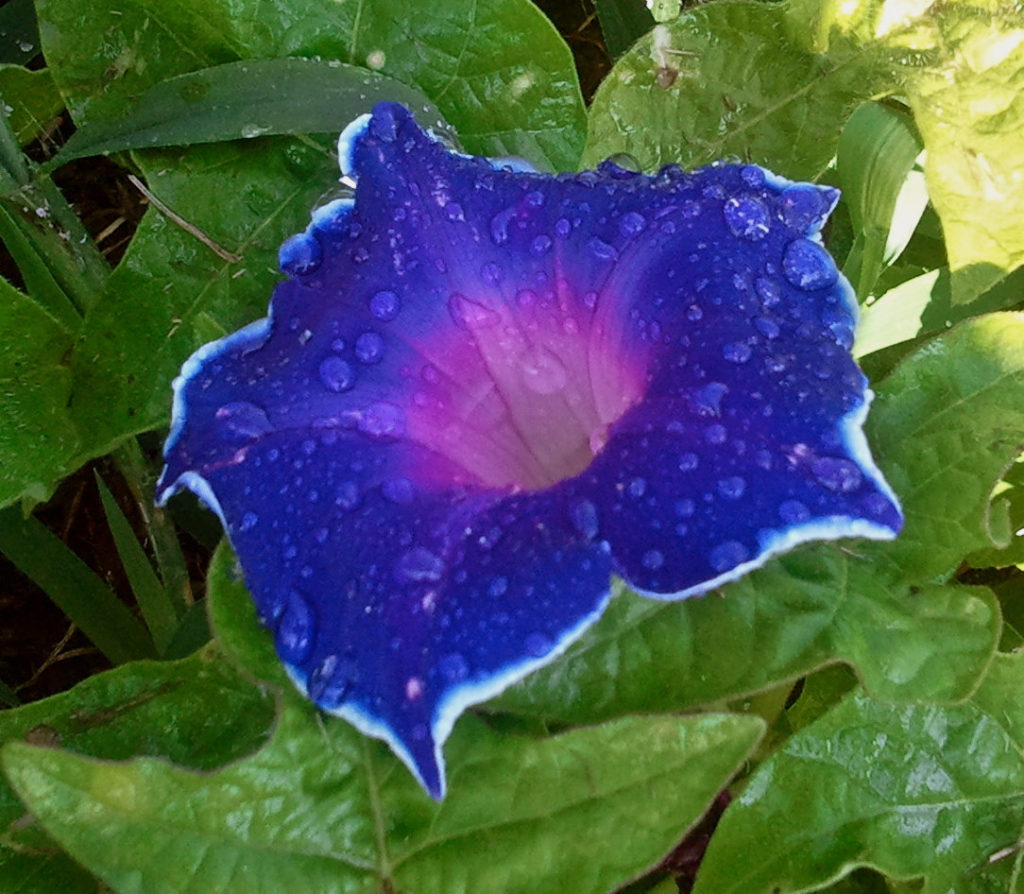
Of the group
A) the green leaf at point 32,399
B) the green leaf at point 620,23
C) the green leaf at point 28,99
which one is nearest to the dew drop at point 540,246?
the green leaf at point 32,399

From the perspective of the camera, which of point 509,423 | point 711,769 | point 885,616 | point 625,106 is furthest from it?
point 625,106

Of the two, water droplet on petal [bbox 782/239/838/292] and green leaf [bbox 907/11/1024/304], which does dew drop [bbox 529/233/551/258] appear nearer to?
water droplet on petal [bbox 782/239/838/292]

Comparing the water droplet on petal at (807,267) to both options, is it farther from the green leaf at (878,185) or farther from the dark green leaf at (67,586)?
the dark green leaf at (67,586)

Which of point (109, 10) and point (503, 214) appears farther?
point (109, 10)

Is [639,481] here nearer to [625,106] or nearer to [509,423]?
[509,423]

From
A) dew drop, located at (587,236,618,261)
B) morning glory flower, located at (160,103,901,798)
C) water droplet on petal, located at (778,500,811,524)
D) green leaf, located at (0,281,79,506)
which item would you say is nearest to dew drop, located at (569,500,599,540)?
morning glory flower, located at (160,103,901,798)

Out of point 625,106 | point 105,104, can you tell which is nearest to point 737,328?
point 625,106

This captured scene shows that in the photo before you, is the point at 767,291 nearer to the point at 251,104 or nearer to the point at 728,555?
the point at 728,555
